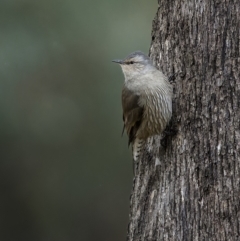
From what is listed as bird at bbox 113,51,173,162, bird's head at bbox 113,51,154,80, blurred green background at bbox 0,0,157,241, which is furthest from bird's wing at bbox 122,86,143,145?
blurred green background at bbox 0,0,157,241

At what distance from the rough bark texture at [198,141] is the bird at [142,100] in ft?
0.40

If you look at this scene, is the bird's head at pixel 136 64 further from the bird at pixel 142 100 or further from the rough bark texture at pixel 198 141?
the rough bark texture at pixel 198 141

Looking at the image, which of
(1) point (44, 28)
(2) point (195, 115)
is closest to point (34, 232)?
(1) point (44, 28)

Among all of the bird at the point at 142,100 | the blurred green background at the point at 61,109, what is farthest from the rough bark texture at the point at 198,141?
the blurred green background at the point at 61,109

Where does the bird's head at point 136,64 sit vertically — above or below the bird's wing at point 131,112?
above

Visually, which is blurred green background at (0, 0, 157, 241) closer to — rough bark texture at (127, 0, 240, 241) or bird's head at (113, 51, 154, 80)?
bird's head at (113, 51, 154, 80)

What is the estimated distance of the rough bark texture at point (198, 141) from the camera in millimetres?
4371

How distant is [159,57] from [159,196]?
114 centimetres

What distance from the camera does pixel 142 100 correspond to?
528 cm

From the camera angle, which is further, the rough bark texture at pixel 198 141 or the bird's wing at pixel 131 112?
the bird's wing at pixel 131 112

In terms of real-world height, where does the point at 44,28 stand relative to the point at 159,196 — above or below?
above

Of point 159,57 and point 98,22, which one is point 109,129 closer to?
point 98,22

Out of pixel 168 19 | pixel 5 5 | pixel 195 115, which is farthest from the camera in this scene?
pixel 5 5

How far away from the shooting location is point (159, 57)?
5266 mm
